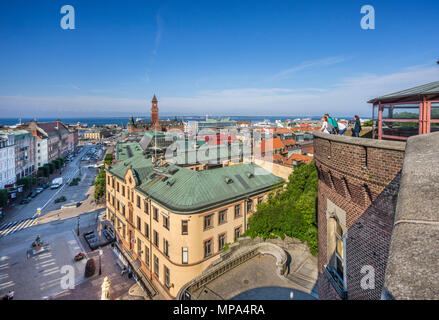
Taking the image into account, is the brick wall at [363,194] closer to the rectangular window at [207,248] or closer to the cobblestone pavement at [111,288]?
the rectangular window at [207,248]

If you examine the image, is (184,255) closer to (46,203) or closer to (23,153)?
(46,203)

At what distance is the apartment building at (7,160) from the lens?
63.2 metres

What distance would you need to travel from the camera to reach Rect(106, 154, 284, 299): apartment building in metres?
23.4

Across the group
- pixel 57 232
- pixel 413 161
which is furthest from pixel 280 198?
pixel 57 232

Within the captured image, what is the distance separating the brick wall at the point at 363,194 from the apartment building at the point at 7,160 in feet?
262

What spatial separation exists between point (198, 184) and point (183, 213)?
152 inches

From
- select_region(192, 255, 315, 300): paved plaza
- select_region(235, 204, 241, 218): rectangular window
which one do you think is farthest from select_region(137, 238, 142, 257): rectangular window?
select_region(192, 255, 315, 300): paved plaza

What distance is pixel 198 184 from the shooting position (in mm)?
25688

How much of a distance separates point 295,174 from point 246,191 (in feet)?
22.2

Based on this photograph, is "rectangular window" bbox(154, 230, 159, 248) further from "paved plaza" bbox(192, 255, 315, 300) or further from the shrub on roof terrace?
"paved plaza" bbox(192, 255, 315, 300)

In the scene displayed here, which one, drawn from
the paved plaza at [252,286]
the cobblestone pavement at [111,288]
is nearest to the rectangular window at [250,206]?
the paved plaza at [252,286]

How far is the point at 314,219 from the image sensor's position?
22.0m

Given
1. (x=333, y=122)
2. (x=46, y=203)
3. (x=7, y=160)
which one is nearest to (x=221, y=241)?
(x=333, y=122)
